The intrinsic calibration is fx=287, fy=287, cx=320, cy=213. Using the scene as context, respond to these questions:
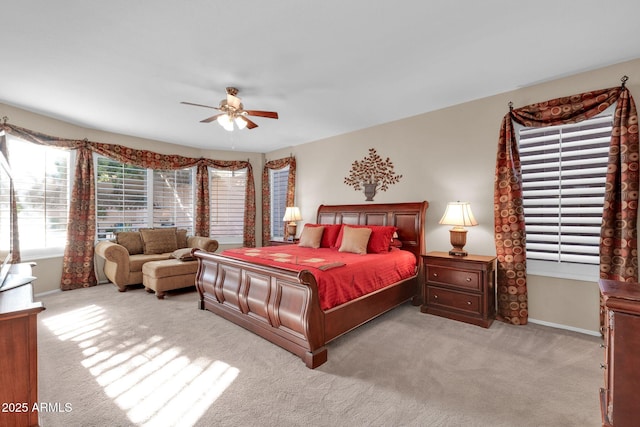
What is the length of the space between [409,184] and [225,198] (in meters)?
4.15

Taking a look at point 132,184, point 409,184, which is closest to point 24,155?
point 132,184

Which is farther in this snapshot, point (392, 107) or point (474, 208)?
point (392, 107)

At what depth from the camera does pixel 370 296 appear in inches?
122

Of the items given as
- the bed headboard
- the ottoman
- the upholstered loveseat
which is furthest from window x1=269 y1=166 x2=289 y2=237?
the ottoman

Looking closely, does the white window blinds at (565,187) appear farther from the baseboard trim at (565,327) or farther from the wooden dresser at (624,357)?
the wooden dresser at (624,357)

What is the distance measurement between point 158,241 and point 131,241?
42cm

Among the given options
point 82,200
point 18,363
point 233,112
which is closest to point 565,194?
point 233,112

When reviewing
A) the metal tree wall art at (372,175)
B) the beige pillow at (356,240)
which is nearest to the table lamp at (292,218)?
the metal tree wall art at (372,175)

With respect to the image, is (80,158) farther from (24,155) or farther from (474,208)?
(474,208)

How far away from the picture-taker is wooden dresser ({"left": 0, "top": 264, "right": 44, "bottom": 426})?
1.30 meters

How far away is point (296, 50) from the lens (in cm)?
259

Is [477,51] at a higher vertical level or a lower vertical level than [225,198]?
higher

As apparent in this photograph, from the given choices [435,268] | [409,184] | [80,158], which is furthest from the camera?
[80,158]

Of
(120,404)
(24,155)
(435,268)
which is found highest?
(24,155)
